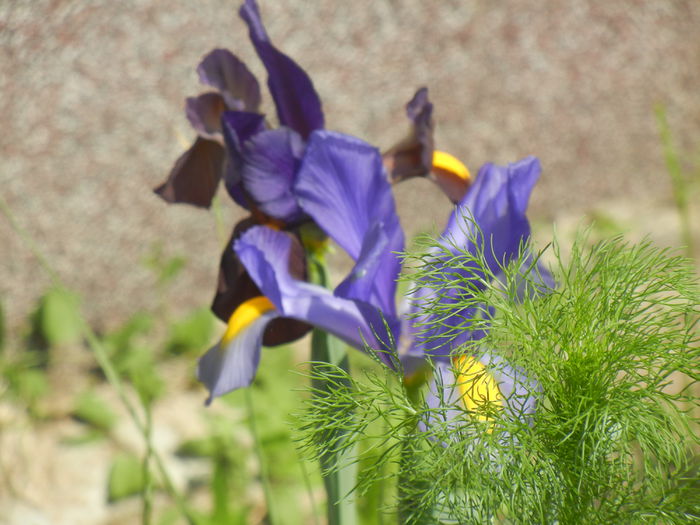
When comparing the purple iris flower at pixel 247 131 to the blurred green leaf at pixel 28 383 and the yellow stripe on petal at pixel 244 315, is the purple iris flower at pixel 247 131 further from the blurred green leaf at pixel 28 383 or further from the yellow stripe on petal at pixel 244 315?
the blurred green leaf at pixel 28 383

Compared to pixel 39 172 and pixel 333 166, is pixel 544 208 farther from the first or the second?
pixel 333 166

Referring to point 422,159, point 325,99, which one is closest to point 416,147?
point 422,159

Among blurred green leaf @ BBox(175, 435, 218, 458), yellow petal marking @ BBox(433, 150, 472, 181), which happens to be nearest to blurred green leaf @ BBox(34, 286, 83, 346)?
blurred green leaf @ BBox(175, 435, 218, 458)

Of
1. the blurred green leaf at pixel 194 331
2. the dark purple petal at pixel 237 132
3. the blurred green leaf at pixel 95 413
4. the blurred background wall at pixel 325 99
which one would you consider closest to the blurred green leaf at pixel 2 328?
the blurred background wall at pixel 325 99

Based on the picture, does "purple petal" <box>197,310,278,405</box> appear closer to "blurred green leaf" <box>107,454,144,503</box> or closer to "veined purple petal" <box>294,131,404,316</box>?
"veined purple petal" <box>294,131,404,316</box>

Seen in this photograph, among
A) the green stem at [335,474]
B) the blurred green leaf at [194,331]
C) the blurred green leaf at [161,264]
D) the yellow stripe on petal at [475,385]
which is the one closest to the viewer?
the yellow stripe on petal at [475,385]

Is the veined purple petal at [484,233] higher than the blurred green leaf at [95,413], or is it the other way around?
the veined purple petal at [484,233]

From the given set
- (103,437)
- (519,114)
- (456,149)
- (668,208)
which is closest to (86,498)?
(103,437)
